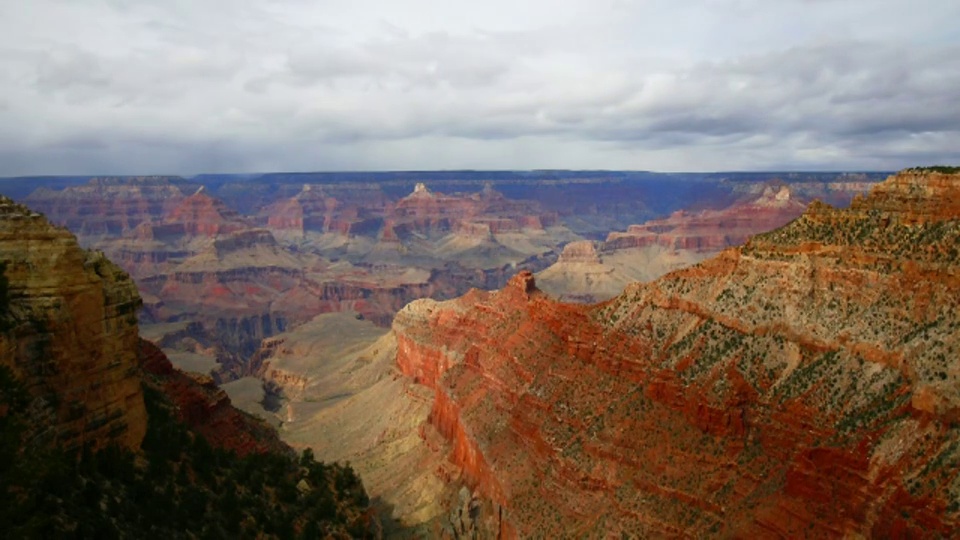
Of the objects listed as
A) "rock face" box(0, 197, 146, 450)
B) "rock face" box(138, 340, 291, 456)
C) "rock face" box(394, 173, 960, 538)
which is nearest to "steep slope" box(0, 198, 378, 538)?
"rock face" box(0, 197, 146, 450)

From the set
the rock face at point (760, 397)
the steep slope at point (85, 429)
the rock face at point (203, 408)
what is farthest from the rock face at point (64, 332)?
the rock face at point (760, 397)

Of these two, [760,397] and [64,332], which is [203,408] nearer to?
[64,332]

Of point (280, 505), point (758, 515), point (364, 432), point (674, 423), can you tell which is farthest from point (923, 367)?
point (364, 432)

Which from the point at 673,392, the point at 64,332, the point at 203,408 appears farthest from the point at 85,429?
the point at 673,392

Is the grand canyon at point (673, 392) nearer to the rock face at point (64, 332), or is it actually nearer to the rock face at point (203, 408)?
the rock face at point (64, 332)

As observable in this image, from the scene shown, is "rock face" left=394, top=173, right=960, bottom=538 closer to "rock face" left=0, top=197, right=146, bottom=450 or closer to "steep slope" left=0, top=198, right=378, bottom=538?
"steep slope" left=0, top=198, right=378, bottom=538
